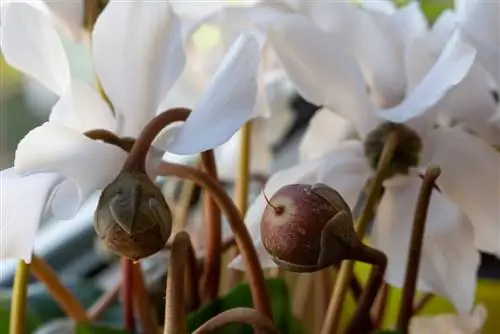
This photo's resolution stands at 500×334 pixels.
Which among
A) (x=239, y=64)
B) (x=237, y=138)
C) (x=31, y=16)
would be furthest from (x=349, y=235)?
(x=237, y=138)

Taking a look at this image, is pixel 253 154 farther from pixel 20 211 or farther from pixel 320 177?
pixel 20 211

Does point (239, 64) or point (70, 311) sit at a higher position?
point (239, 64)

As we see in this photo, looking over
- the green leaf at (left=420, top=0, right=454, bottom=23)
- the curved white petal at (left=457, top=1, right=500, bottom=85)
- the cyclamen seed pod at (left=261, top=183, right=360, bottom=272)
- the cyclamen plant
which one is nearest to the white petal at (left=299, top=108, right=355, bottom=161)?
the cyclamen plant

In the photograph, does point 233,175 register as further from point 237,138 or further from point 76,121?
point 76,121

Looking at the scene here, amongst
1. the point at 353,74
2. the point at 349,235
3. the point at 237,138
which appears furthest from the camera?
the point at 237,138

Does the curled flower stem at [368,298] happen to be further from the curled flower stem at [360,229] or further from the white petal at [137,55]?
the white petal at [137,55]

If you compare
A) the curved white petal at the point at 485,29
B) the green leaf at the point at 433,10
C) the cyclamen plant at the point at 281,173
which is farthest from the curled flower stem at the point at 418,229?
the green leaf at the point at 433,10
